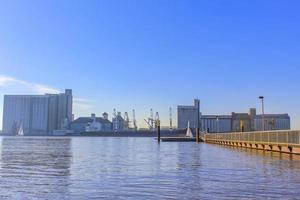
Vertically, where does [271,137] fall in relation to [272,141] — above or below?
above

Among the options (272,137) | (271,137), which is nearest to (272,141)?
(272,137)

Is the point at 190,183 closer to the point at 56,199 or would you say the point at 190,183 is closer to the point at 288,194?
the point at 288,194

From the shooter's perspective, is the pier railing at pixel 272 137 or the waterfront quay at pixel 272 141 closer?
the pier railing at pixel 272 137

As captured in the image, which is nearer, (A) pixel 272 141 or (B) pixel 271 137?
(A) pixel 272 141

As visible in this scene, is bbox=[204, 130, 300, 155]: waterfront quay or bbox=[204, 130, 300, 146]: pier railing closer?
bbox=[204, 130, 300, 146]: pier railing

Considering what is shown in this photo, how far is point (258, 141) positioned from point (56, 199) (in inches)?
2287

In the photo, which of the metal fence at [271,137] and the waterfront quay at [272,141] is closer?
the metal fence at [271,137]

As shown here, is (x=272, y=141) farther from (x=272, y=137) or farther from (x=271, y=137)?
(x=271, y=137)

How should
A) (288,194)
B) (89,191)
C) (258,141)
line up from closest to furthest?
(288,194)
(89,191)
(258,141)

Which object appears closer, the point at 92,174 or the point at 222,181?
the point at 222,181

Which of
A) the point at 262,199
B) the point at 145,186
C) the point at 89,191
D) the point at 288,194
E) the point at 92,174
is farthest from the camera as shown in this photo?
the point at 92,174

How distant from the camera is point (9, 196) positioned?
20953mm

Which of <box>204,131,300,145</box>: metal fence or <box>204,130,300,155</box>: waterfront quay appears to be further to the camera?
<box>204,130,300,155</box>: waterfront quay

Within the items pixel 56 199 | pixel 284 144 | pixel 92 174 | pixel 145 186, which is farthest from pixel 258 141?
pixel 56 199
